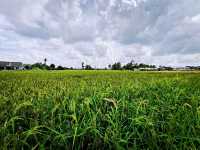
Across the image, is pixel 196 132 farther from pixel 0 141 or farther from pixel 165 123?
pixel 0 141

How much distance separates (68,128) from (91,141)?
0.88 feet

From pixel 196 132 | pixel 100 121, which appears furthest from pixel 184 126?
pixel 100 121

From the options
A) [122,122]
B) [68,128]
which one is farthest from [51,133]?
[122,122]

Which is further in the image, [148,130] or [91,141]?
[148,130]

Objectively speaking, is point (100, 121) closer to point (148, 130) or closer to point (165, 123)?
point (148, 130)

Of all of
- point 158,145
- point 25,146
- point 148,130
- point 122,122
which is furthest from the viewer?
point 122,122

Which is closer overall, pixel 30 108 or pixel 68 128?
pixel 68 128

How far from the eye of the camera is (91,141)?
2295mm

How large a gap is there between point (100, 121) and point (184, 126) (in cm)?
91

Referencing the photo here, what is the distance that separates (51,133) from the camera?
225 centimetres

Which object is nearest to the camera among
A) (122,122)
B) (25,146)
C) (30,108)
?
(25,146)

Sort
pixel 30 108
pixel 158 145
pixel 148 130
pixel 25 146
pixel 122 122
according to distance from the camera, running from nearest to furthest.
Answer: pixel 25 146 < pixel 158 145 < pixel 148 130 < pixel 122 122 < pixel 30 108

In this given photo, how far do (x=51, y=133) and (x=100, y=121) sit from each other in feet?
2.16

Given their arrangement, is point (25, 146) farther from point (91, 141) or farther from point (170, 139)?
point (170, 139)
